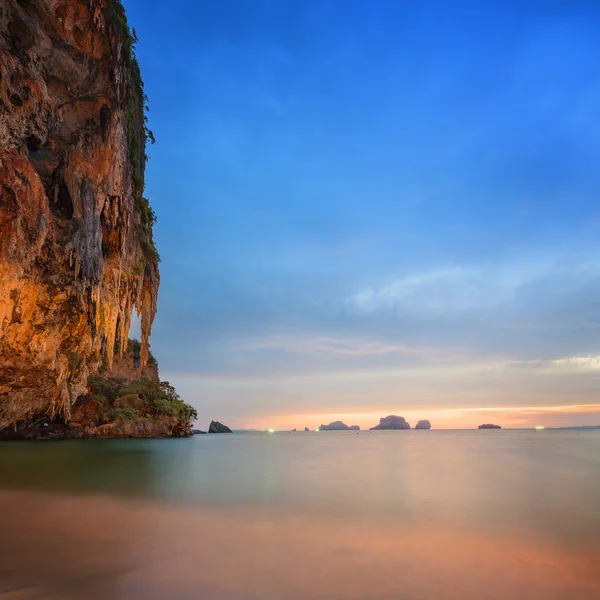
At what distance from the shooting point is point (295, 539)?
6.03 meters

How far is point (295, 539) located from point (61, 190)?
14206 millimetres

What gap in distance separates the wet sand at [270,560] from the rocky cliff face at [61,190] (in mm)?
7530

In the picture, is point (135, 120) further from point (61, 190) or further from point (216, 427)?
point (216, 427)

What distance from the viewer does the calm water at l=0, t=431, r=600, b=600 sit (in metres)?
4.20

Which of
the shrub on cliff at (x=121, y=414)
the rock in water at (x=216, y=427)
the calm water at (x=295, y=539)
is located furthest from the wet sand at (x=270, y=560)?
the rock in water at (x=216, y=427)

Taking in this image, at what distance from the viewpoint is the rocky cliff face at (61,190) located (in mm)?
10781

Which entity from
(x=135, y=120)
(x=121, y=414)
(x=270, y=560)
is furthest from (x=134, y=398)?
(x=270, y=560)

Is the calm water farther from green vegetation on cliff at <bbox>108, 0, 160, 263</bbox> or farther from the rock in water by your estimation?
the rock in water

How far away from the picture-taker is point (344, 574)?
4.62 m

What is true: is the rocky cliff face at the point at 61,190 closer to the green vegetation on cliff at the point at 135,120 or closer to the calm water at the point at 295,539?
the green vegetation on cliff at the point at 135,120

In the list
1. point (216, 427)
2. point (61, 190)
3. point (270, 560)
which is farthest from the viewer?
point (216, 427)

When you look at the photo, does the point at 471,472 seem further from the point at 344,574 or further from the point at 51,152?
the point at 51,152

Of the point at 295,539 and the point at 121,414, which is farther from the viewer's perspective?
the point at 121,414

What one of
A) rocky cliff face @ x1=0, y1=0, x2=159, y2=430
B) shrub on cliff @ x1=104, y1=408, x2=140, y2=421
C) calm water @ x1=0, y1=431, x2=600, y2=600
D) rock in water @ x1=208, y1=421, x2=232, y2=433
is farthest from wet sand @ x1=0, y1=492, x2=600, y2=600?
rock in water @ x1=208, y1=421, x2=232, y2=433
